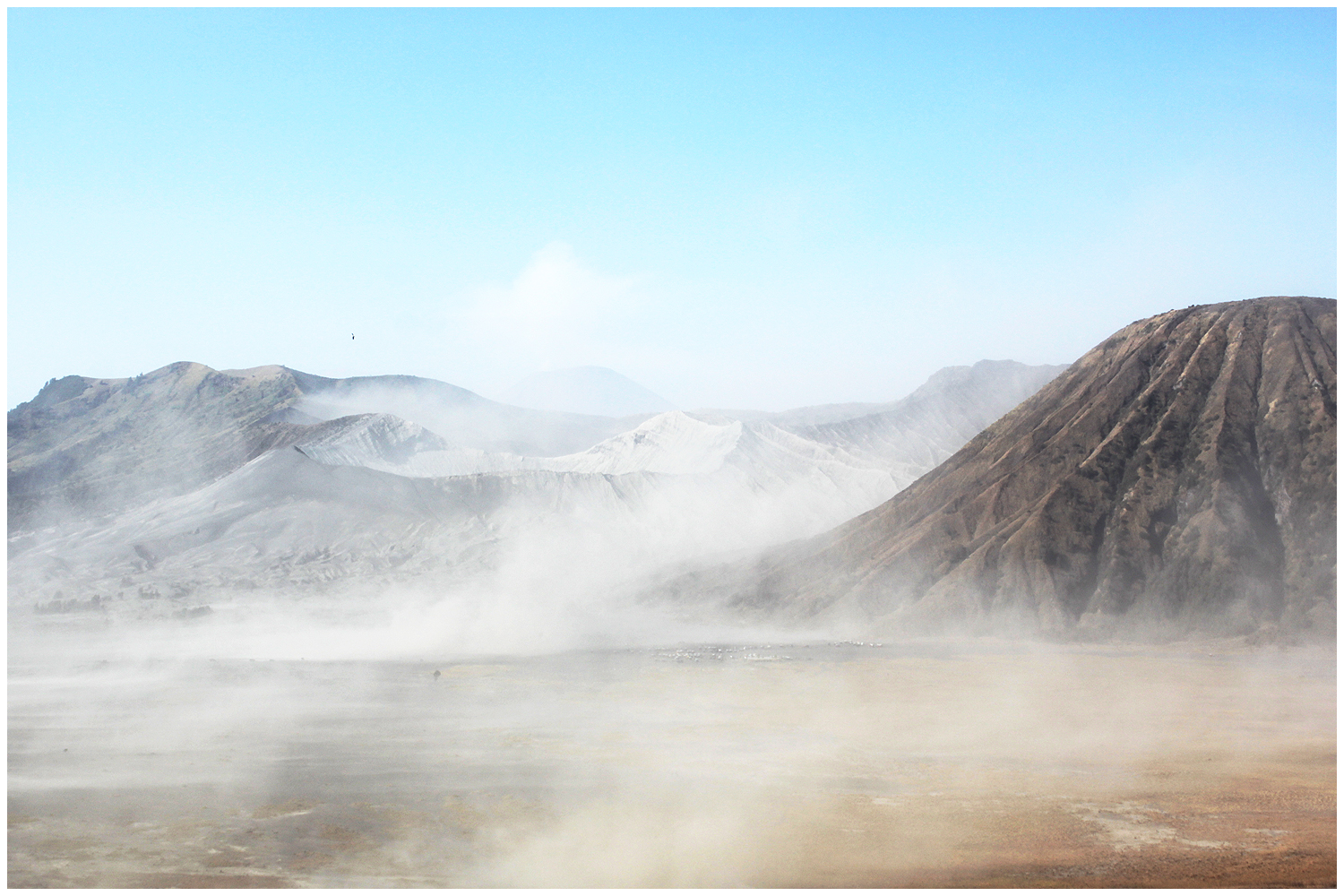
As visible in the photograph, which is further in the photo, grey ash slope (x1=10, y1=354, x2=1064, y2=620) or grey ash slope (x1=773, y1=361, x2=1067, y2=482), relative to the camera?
grey ash slope (x1=773, y1=361, x2=1067, y2=482)

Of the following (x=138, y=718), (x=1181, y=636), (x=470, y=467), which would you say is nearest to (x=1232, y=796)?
(x=1181, y=636)

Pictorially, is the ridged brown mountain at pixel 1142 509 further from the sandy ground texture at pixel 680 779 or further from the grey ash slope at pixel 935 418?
the grey ash slope at pixel 935 418

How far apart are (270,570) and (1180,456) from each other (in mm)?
64174

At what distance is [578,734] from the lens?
95.0 feet

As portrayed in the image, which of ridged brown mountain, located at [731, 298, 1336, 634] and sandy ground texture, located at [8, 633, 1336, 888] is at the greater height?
ridged brown mountain, located at [731, 298, 1336, 634]

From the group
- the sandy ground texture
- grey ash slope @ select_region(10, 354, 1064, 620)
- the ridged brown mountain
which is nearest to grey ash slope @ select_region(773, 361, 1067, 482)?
grey ash slope @ select_region(10, 354, 1064, 620)

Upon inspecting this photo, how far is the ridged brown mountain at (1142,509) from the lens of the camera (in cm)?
4816

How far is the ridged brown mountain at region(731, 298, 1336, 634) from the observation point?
158 ft

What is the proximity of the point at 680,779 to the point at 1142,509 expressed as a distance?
120 feet

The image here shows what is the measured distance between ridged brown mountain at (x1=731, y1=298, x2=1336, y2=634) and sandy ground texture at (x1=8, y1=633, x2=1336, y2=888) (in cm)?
873

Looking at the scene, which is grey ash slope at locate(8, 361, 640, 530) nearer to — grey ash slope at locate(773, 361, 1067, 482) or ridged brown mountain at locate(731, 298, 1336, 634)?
grey ash slope at locate(773, 361, 1067, 482)

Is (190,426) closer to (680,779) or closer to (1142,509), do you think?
(1142,509)

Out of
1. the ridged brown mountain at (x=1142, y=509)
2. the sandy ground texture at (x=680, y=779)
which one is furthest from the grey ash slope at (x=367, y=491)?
the sandy ground texture at (x=680, y=779)

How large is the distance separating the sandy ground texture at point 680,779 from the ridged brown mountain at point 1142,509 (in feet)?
28.7
